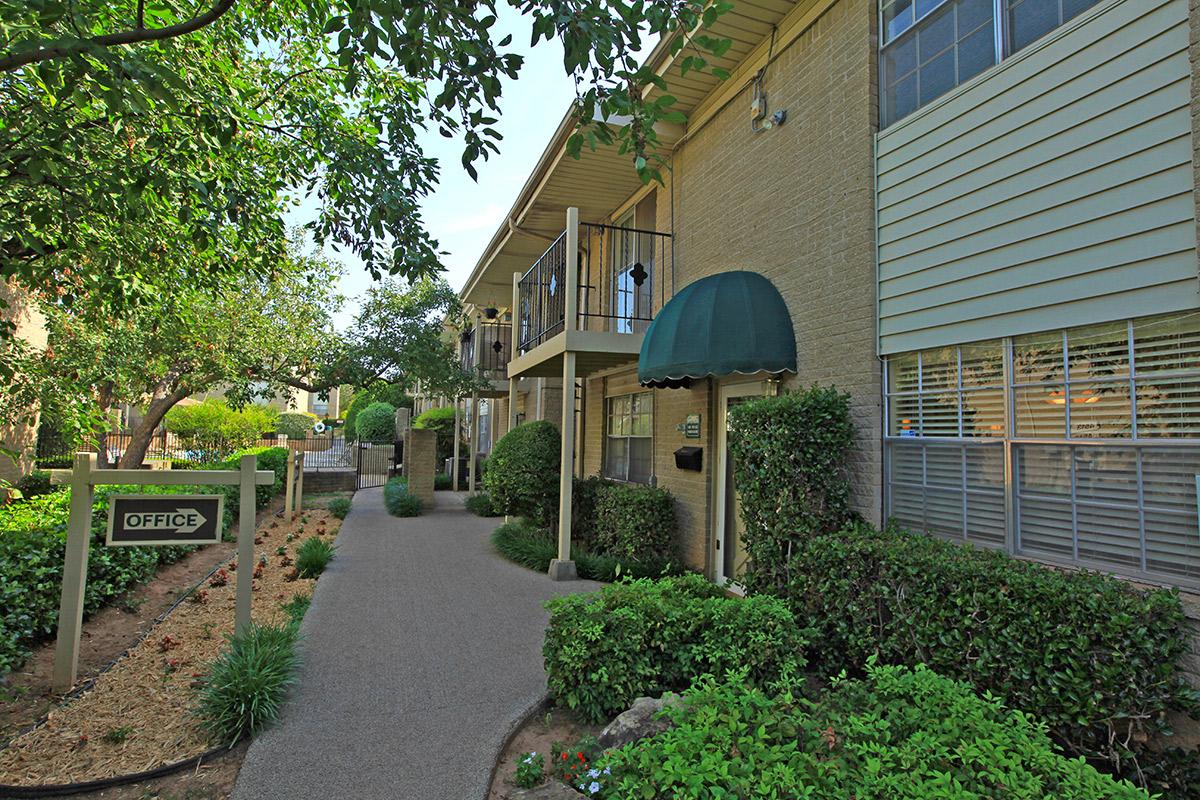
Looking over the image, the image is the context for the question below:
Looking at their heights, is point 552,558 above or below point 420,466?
below

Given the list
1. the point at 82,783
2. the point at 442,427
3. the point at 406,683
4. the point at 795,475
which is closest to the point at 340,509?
the point at 406,683

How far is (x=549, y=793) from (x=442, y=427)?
21.7m

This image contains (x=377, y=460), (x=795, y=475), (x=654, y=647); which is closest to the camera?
(x=654, y=647)

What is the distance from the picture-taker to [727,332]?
21.1 ft

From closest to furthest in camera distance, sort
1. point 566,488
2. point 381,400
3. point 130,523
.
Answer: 1. point 130,523
2. point 566,488
3. point 381,400

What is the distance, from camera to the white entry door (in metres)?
7.57

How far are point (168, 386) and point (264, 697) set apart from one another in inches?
544

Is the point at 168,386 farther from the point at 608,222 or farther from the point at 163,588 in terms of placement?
the point at 608,222

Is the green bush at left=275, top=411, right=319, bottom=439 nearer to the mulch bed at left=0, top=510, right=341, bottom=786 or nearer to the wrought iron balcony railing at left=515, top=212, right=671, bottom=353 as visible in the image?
the wrought iron balcony railing at left=515, top=212, right=671, bottom=353

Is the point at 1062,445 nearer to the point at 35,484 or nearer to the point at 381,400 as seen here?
the point at 35,484

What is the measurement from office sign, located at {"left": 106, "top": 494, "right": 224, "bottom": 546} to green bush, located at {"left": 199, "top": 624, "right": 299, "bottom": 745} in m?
0.89

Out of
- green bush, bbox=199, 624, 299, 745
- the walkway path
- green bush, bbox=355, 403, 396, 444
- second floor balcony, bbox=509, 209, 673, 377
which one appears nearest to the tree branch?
green bush, bbox=199, 624, 299, 745

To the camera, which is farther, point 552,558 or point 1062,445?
point 552,558

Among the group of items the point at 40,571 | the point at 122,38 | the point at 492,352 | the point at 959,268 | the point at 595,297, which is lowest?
the point at 40,571
